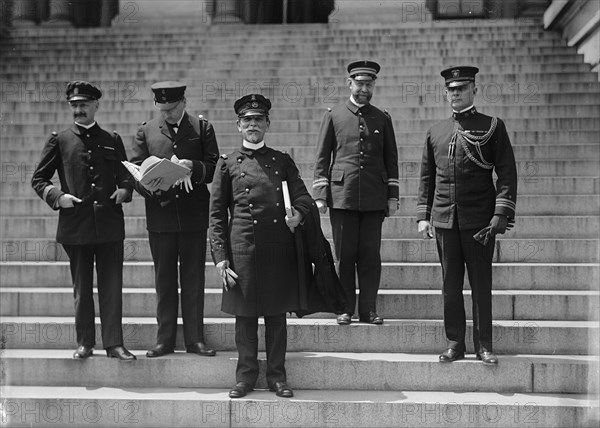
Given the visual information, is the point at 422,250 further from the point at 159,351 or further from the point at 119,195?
the point at 119,195

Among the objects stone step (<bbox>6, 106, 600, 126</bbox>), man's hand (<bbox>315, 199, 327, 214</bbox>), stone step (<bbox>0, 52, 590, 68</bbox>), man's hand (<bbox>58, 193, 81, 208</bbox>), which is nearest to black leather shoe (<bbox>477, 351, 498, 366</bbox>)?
man's hand (<bbox>315, 199, 327, 214</bbox>)

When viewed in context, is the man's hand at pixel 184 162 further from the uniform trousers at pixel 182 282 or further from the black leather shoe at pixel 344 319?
the black leather shoe at pixel 344 319

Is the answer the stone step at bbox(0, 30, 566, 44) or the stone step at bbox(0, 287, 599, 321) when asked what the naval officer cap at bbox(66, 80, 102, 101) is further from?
the stone step at bbox(0, 30, 566, 44)

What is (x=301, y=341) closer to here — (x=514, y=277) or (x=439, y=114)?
(x=514, y=277)

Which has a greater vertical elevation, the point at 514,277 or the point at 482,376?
the point at 514,277

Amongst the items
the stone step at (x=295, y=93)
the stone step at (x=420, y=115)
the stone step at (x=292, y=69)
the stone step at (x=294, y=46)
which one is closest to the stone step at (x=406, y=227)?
the stone step at (x=420, y=115)

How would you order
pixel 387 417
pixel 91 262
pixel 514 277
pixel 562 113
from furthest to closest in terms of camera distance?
pixel 562 113 < pixel 514 277 < pixel 91 262 < pixel 387 417

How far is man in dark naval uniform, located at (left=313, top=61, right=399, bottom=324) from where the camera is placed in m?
5.51

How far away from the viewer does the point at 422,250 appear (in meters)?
6.47

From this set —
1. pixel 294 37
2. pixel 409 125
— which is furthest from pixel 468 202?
pixel 294 37

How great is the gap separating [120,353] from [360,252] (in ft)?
6.62

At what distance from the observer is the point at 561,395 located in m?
4.95

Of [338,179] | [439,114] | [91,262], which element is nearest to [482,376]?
[338,179]

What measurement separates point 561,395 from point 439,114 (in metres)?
4.98
